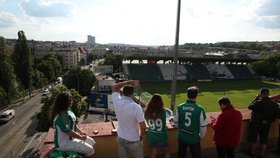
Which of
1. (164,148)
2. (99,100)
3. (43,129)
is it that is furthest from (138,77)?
(164,148)

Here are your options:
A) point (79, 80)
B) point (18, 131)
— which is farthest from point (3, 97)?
point (79, 80)

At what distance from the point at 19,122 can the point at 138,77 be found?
3908 cm

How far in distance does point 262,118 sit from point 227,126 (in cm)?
137

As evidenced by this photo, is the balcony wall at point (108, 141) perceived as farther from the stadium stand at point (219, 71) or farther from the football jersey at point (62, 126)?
the stadium stand at point (219, 71)

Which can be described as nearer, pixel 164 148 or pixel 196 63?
pixel 164 148

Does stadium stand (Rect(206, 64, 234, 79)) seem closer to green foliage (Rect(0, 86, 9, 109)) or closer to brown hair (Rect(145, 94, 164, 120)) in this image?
green foliage (Rect(0, 86, 9, 109))

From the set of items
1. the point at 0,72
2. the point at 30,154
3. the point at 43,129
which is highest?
the point at 0,72

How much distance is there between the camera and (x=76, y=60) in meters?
114

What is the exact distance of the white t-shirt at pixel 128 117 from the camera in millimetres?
4242

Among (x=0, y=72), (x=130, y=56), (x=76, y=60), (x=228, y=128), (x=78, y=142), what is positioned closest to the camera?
(x=78, y=142)

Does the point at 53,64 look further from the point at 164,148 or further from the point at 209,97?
the point at 164,148

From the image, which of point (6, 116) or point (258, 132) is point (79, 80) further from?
point (258, 132)

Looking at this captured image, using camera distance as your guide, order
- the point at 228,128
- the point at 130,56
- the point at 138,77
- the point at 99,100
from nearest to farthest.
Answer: the point at 228,128
the point at 99,100
the point at 138,77
the point at 130,56

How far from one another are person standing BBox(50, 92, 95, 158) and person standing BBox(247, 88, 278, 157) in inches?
139
